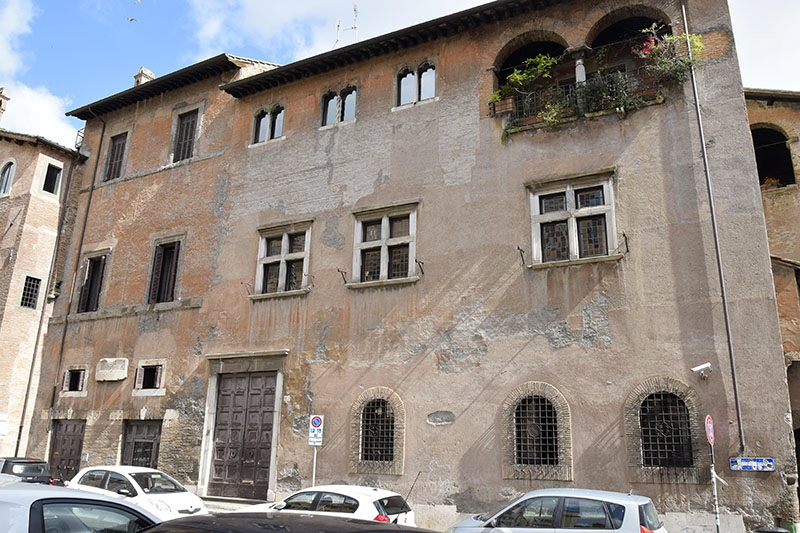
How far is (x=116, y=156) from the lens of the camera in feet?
73.5

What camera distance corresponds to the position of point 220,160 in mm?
19438

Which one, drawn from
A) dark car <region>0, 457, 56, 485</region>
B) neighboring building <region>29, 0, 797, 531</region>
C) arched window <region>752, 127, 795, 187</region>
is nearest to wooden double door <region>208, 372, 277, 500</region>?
neighboring building <region>29, 0, 797, 531</region>

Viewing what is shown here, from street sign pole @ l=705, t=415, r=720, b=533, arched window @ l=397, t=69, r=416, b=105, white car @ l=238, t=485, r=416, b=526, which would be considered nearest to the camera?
white car @ l=238, t=485, r=416, b=526

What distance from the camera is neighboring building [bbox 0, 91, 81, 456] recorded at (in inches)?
772

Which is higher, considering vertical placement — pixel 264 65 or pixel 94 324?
pixel 264 65

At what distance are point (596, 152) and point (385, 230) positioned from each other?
5.24 meters

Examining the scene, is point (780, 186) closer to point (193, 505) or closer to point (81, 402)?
point (193, 505)

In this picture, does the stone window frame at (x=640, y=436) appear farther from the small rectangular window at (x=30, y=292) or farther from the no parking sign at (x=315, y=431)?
the small rectangular window at (x=30, y=292)

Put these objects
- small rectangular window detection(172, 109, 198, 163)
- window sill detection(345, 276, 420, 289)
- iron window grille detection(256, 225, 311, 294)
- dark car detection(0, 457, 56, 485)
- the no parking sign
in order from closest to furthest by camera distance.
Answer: the no parking sign → dark car detection(0, 457, 56, 485) → window sill detection(345, 276, 420, 289) → iron window grille detection(256, 225, 311, 294) → small rectangular window detection(172, 109, 198, 163)

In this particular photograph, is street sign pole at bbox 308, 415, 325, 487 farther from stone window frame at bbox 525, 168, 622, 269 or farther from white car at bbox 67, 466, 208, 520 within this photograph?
stone window frame at bbox 525, 168, 622, 269

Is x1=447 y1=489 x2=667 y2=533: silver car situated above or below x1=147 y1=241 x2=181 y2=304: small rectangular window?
below

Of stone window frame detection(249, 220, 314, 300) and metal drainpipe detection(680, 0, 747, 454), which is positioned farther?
stone window frame detection(249, 220, 314, 300)

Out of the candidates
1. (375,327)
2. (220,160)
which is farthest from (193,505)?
(220,160)

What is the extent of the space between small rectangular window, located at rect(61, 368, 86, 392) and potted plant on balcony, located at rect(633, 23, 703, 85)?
17.7 metres
